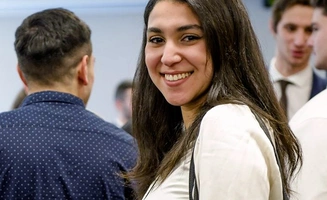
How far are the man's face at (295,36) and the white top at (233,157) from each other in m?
2.36

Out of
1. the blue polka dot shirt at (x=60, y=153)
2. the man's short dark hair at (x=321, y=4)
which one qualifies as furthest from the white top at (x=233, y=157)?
the man's short dark hair at (x=321, y=4)

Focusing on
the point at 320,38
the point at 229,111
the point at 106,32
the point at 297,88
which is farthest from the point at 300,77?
the point at 106,32

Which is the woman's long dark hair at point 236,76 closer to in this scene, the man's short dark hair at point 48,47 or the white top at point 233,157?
the white top at point 233,157

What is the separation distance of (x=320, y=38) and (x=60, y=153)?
3.81ft

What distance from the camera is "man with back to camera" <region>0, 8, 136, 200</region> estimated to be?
257 cm

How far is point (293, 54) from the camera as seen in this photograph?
13.6 feet

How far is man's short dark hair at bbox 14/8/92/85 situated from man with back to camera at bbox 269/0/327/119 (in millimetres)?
1485

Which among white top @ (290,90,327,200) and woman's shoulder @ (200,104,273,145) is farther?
white top @ (290,90,327,200)

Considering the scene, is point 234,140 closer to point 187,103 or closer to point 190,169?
point 190,169

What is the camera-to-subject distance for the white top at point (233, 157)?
1.76 m

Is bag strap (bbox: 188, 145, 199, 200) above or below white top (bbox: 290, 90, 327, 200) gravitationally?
above

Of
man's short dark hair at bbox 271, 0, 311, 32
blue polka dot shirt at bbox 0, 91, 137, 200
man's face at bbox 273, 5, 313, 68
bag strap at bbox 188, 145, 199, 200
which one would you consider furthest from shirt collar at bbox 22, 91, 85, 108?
man's short dark hair at bbox 271, 0, 311, 32

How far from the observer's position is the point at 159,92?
91.9 inches

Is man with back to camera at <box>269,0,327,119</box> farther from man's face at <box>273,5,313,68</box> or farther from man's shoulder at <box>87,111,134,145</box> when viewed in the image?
man's shoulder at <box>87,111,134,145</box>
